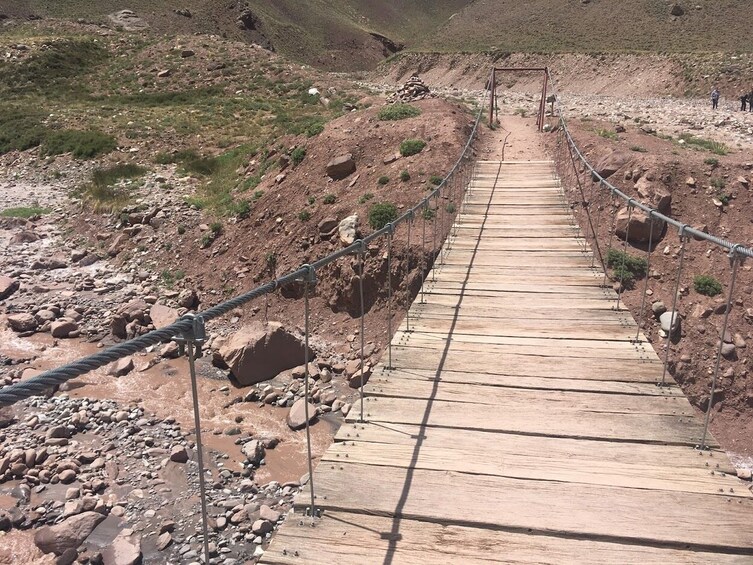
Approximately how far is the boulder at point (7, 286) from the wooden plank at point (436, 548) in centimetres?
1257

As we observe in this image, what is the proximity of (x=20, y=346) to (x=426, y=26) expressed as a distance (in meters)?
117

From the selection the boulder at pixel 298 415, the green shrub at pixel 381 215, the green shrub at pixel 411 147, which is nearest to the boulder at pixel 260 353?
the boulder at pixel 298 415

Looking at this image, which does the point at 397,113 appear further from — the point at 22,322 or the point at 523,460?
the point at 523,460

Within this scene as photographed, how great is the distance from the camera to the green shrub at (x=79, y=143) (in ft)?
68.7

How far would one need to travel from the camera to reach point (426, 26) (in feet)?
375

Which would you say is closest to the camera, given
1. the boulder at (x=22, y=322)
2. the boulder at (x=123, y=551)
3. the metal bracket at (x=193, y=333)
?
the metal bracket at (x=193, y=333)

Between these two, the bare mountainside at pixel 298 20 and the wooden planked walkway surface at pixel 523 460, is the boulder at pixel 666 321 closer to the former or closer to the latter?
the wooden planked walkway surface at pixel 523 460

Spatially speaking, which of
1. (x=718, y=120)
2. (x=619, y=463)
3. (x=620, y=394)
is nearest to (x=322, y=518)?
(x=619, y=463)

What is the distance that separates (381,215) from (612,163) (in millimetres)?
5248

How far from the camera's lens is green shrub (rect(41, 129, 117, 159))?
2093 centimetres

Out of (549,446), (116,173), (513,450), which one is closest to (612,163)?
(549,446)

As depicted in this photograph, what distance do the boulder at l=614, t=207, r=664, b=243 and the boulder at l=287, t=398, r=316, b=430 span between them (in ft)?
21.7

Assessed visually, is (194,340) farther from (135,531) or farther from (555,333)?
(135,531)

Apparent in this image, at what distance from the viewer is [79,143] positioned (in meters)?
21.6
